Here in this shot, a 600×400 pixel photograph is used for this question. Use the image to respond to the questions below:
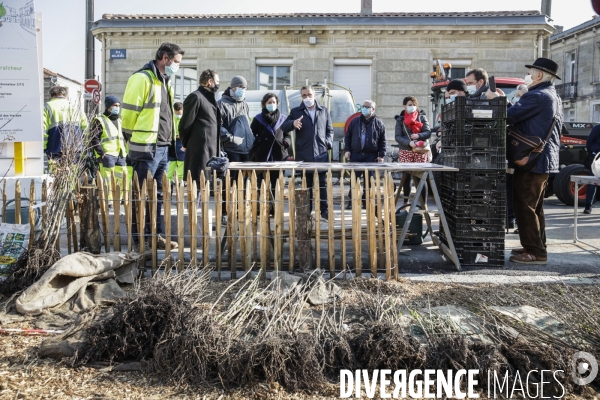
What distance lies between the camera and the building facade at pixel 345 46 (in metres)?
24.6

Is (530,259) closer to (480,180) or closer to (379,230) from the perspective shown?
(480,180)

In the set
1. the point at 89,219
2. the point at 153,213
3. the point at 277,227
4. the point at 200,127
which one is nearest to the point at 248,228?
the point at 277,227

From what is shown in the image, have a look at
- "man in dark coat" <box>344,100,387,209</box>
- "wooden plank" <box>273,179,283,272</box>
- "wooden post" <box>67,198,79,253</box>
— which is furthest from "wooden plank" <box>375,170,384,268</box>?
"man in dark coat" <box>344,100,387,209</box>

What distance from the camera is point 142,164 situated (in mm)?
7008

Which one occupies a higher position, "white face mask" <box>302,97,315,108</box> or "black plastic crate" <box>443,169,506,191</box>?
"white face mask" <box>302,97,315,108</box>

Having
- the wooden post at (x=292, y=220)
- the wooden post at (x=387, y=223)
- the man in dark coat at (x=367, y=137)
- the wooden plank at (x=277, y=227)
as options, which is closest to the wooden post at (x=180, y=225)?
the wooden plank at (x=277, y=227)

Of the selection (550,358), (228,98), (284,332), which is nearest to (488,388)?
(550,358)

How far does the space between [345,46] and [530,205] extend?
62.6ft

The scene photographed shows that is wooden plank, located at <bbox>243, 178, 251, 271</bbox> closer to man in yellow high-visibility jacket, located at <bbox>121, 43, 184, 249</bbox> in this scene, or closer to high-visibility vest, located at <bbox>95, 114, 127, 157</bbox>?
man in yellow high-visibility jacket, located at <bbox>121, 43, 184, 249</bbox>

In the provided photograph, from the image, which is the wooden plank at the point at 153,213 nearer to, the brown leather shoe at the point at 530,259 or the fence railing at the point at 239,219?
the fence railing at the point at 239,219

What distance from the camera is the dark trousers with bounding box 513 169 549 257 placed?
22.4 feet

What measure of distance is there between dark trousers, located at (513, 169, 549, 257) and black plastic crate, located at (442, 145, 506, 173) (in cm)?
44

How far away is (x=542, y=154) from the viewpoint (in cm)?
675

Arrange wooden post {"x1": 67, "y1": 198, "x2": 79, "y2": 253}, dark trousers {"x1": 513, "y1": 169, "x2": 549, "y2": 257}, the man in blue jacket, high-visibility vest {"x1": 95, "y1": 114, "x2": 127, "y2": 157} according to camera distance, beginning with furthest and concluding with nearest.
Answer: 1. high-visibility vest {"x1": 95, "y1": 114, "x2": 127, "y2": 157}
2. dark trousers {"x1": 513, "y1": 169, "x2": 549, "y2": 257}
3. the man in blue jacket
4. wooden post {"x1": 67, "y1": 198, "x2": 79, "y2": 253}
